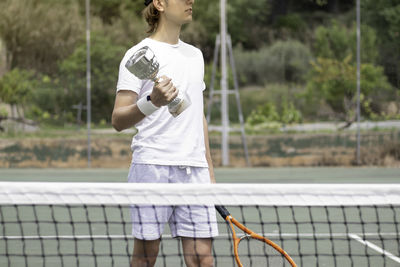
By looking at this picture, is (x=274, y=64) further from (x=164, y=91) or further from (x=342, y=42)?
(x=164, y=91)

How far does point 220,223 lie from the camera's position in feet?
14.9

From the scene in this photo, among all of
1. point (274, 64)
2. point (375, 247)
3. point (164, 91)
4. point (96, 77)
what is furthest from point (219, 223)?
point (274, 64)

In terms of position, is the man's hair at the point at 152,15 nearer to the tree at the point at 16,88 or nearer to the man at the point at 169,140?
the man at the point at 169,140

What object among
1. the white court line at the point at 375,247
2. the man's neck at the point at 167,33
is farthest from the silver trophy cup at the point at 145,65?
the white court line at the point at 375,247

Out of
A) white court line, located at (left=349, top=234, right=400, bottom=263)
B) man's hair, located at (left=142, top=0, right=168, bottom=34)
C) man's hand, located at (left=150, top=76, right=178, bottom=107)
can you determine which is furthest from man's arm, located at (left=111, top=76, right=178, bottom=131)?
white court line, located at (left=349, top=234, right=400, bottom=263)

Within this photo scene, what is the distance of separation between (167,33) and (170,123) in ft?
1.02

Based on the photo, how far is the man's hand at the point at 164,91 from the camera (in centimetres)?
218

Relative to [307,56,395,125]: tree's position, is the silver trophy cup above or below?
above

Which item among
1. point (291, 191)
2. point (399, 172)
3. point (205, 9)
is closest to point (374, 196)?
point (291, 191)

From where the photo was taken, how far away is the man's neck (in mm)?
2488

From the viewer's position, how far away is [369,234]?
550cm

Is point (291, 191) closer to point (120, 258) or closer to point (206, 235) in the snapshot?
point (206, 235)

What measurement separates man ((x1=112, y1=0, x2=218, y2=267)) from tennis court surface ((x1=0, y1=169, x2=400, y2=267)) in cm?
7

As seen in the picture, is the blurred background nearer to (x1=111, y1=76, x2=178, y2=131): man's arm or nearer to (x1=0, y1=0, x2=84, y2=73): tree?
(x1=0, y1=0, x2=84, y2=73): tree
